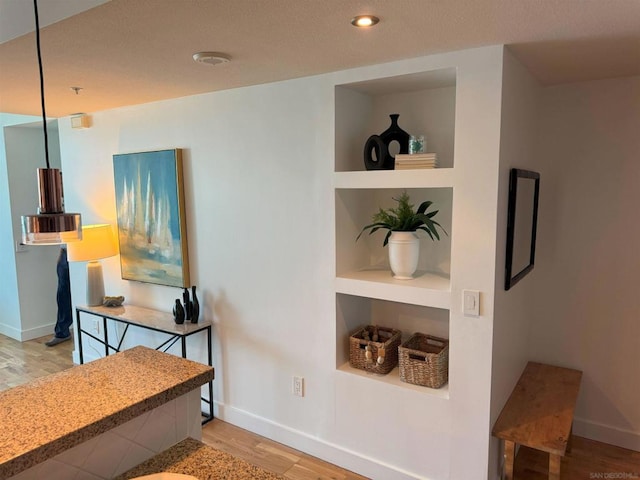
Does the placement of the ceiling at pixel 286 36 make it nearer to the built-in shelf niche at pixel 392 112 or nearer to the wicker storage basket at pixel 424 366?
the built-in shelf niche at pixel 392 112

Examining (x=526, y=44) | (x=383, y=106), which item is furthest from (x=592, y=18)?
(x=383, y=106)

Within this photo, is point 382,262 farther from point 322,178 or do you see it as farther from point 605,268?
point 605,268

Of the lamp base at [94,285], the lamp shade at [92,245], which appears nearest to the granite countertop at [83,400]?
the lamp shade at [92,245]

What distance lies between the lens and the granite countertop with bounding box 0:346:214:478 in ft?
3.37

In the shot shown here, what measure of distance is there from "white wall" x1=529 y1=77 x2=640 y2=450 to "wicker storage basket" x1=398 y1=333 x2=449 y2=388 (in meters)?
0.96

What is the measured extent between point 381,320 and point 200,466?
1778mm

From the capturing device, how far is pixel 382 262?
9.44 ft

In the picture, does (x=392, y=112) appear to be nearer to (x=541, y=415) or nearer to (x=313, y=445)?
Result: (x=541, y=415)

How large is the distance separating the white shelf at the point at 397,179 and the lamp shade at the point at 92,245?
6.69 feet

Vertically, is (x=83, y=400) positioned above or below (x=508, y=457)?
above

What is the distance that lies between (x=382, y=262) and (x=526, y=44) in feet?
4.71

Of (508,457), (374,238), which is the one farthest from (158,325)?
(508,457)

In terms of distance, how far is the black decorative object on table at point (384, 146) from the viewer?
2473 millimetres

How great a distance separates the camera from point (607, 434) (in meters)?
2.81
